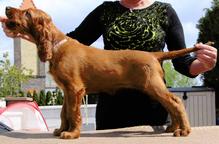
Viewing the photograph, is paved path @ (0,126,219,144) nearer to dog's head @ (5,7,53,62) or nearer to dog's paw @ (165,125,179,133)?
dog's paw @ (165,125,179,133)

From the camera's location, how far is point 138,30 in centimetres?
180

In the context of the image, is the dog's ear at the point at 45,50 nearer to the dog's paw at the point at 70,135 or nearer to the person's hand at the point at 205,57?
the dog's paw at the point at 70,135

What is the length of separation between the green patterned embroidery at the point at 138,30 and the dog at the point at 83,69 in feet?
0.99

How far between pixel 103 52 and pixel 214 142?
418 mm

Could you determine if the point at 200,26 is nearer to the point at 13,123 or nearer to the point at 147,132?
the point at 13,123

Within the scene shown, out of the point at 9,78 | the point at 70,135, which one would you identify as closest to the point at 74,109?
the point at 70,135

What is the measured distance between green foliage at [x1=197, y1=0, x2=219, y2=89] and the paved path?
6167 millimetres

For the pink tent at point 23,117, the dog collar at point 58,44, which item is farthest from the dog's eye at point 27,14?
the pink tent at point 23,117

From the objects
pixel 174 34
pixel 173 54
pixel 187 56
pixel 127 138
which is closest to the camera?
pixel 127 138

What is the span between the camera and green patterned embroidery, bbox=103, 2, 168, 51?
1.79 metres

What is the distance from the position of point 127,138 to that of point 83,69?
0.24m

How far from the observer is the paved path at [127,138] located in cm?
133

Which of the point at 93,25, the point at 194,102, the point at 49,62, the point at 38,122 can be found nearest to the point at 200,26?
the point at 194,102

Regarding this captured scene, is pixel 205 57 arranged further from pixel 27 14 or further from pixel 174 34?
pixel 27 14
